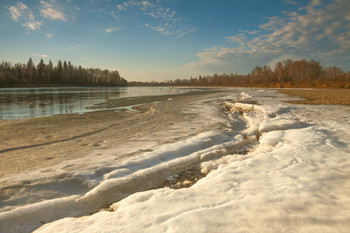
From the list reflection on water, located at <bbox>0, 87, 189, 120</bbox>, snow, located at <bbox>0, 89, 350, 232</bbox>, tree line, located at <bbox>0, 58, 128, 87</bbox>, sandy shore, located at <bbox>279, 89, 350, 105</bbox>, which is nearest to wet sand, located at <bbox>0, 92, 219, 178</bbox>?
snow, located at <bbox>0, 89, 350, 232</bbox>

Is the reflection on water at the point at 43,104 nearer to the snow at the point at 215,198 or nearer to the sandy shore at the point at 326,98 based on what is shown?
the snow at the point at 215,198

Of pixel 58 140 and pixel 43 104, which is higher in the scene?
pixel 43 104

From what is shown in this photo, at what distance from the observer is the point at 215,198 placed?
2.37 m

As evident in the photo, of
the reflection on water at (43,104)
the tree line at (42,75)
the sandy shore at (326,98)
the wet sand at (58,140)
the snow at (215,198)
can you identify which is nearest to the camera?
the snow at (215,198)

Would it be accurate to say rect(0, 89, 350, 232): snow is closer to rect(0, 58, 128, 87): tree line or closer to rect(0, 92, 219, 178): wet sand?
rect(0, 92, 219, 178): wet sand

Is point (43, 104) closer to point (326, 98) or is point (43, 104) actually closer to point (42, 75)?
point (326, 98)

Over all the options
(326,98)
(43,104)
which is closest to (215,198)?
(43,104)

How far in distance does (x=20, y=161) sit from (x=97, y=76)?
140862 mm

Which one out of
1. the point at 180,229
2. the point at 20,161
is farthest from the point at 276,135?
the point at 20,161

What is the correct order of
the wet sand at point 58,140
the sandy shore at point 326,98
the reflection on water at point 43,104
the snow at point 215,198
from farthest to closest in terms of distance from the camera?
the sandy shore at point 326,98 < the reflection on water at point 43,104 < the wet sand at point 58,140 < the snow at point 215,198

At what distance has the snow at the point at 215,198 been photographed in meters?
1.90

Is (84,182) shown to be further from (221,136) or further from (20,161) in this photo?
(221,136)

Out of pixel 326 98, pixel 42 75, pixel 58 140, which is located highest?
pixel 42 75

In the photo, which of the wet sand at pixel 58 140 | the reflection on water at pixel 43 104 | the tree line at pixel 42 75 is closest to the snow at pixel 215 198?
the wet sand at pixel 58 140
